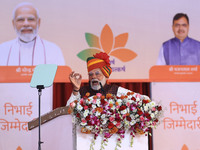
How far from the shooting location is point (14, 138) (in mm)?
4359

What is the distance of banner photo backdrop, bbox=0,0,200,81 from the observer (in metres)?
4.43

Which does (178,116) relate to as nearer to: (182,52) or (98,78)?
(182,52)

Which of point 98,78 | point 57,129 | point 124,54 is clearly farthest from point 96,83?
point 124,54

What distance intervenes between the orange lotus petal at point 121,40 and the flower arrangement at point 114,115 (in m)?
2.26

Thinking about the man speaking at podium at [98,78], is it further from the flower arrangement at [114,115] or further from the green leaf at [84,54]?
the green leaf at [84,54]

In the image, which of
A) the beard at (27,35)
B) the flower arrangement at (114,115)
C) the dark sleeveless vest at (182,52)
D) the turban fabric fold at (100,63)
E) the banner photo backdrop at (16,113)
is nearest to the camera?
the flower arrangement at (114,115)

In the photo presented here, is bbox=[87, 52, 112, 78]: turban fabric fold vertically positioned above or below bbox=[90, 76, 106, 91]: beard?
above

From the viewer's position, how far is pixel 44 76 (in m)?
2.72

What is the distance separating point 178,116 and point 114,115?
254 centimetres

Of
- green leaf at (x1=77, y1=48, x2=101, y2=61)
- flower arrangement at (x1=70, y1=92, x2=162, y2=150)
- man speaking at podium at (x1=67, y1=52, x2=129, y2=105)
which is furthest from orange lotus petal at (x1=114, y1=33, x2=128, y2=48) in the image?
flower arrangement at (x1=70, y1=92, x2=162, y2=150)

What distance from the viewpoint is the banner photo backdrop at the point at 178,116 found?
451cm

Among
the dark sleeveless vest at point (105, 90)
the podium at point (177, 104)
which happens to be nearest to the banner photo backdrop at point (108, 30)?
the podium at point (177, 104)

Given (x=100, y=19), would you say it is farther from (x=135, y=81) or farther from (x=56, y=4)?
(x=135, y=81)

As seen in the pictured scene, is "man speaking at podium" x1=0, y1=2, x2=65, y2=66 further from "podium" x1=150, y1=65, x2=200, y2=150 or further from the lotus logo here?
"podium" x1=150, y1=65, x2=200, y2=150
